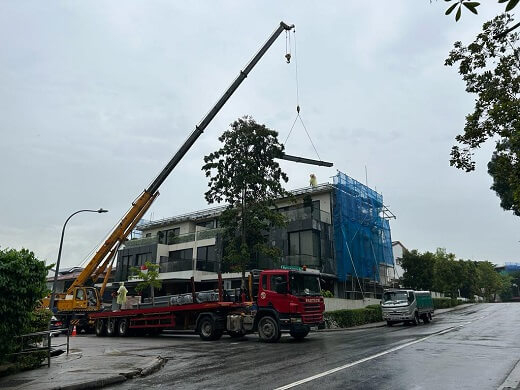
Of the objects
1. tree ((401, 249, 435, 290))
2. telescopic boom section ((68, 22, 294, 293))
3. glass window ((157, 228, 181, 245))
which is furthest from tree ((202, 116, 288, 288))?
tree ((401, 249, 435, 290))

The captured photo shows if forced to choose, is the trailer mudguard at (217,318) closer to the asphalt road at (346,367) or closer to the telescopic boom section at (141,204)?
the asphalt road at (346,367)

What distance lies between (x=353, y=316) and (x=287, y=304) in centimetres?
1188

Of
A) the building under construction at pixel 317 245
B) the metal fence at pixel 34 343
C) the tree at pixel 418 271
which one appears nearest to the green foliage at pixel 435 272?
the tree at pixel 418 271

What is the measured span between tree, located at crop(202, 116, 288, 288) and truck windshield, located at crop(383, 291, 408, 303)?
7475 millimetres

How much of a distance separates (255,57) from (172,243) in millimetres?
23026

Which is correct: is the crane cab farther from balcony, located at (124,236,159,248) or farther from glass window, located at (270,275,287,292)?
balcony, located at (124,236,159,248)

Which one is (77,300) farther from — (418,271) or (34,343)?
(418,271)

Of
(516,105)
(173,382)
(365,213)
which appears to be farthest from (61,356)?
(365,213)

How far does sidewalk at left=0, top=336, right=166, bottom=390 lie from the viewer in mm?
7961

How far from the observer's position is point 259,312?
16859 mm

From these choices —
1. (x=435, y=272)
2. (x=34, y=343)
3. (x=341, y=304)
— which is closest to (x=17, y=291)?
(x=34, y=343)

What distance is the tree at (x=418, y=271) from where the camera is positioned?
141ft

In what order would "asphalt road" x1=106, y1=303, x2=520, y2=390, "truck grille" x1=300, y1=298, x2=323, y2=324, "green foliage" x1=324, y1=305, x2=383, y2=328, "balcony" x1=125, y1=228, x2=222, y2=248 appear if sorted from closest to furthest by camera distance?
"asphalt road" x1=106, y1=303, x2=520, y2=390 → "truck grille" x1=300, y1=298, x2=323, y2=324 → "green foliage" x1=324, y1=305, x2=383, y2=328 → "balcony" x1=125, y1=228, x2=222, y2=248

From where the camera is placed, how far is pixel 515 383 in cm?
746
